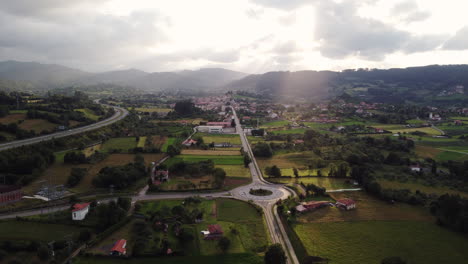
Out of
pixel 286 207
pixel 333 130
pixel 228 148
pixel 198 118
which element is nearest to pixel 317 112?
pixel 333 130

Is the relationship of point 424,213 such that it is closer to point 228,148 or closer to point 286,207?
point 286,207

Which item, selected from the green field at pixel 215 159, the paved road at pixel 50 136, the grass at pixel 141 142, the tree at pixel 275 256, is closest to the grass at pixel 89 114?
the paved road at pixel 50 136

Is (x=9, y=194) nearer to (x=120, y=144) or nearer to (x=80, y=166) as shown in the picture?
(x=80, y=166)

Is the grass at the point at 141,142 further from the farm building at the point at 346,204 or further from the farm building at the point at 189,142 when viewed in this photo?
the farm building at the point at 346,204

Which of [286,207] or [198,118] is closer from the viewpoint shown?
[286,207]

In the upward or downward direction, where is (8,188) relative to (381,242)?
upward

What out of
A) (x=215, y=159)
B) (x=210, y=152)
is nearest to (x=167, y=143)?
(x=210, y=152)

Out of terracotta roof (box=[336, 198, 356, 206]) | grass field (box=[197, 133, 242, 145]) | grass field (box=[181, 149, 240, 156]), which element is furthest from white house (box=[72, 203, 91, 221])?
grass field (box=[197, 133, 242, 145])
